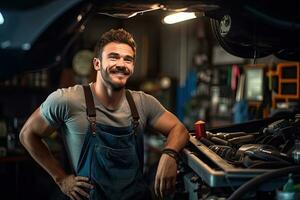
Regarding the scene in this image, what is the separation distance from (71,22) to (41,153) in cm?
100

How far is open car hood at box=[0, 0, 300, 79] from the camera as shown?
55.4 inches

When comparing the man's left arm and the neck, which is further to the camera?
the neck

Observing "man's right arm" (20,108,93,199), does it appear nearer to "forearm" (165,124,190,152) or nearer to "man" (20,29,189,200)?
"man" (20,29,189,200)

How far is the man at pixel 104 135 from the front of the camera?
2141 millimetres

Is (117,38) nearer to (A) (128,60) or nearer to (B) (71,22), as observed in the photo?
(A) (128,60)

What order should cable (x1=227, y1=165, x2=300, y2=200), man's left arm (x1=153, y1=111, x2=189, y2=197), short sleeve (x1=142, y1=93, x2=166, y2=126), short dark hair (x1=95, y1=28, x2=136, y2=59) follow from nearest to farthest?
cable (x1=227, y1=165, x2=300, y2=200)
man's left arm (x1=153, y1=111, x2=189, y2=197)
short dark hair (x1=95, y1=28, x2=136, y2=59)
short sleeve (x1=142, y1=93, x2=166, y2=126)

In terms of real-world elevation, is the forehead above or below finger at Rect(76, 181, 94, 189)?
above

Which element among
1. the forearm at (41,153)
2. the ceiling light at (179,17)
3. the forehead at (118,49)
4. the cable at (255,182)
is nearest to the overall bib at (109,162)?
the forearm at (41,153)

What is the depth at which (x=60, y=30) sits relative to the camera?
4.85 feet

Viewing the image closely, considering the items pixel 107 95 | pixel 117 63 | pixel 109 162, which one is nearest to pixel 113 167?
pixel 109 162

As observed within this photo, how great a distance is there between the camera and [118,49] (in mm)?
2203

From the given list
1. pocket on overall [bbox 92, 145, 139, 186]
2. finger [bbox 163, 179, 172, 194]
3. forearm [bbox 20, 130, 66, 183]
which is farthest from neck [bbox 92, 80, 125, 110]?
finger [bbox 163, 179, 172, 194]

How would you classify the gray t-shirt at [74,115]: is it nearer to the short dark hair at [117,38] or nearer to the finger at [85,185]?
the finger at [85,185]

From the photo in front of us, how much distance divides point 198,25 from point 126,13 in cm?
473
